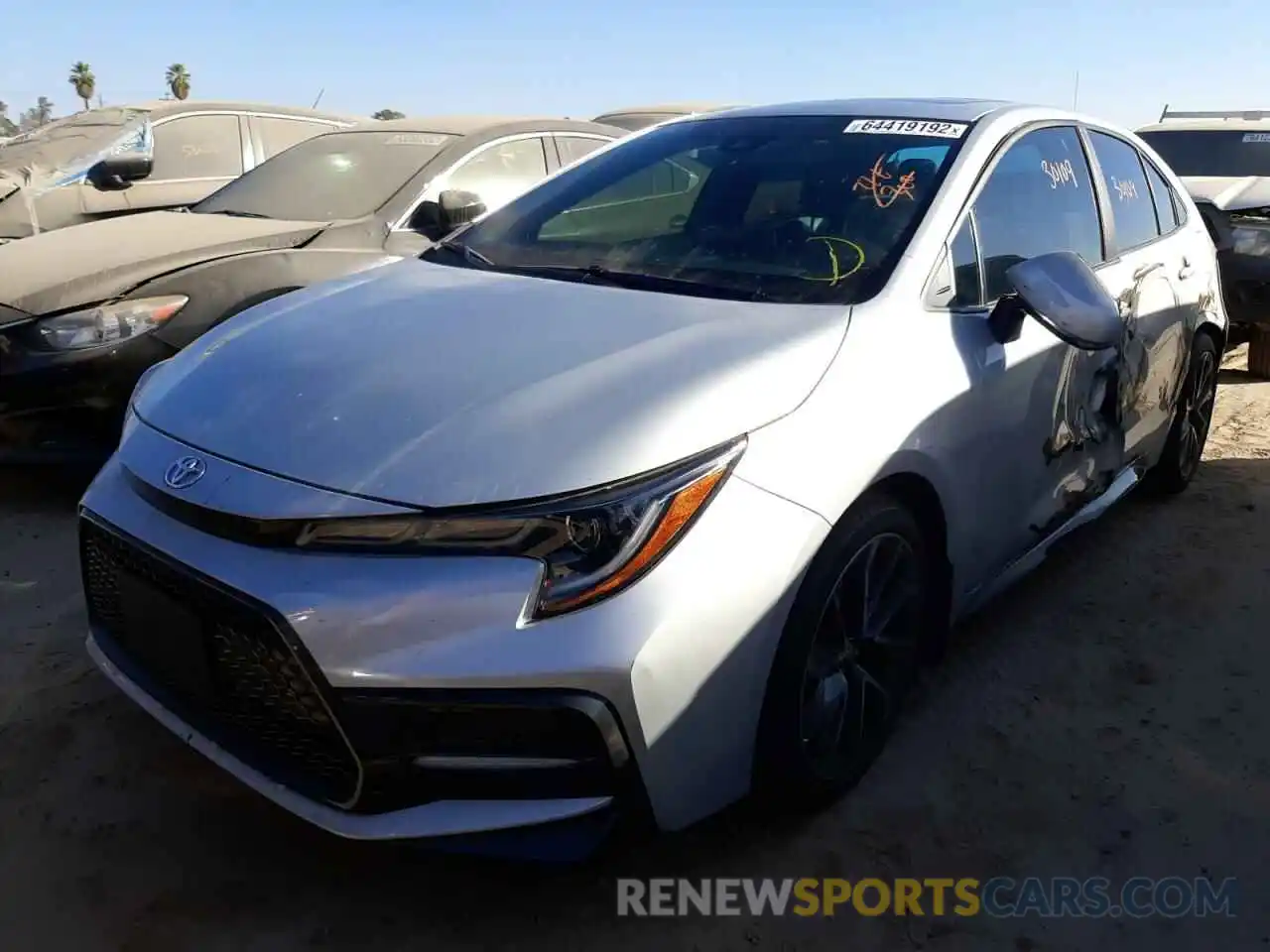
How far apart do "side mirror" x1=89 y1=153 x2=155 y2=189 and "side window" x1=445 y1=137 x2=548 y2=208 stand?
231cm

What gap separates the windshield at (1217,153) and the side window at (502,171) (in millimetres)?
4484

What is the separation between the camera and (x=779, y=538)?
2.01m

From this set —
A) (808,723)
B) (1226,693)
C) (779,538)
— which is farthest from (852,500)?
(1226,693)

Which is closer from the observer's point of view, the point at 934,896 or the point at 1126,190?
the point at 934,896

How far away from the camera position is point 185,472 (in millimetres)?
2076

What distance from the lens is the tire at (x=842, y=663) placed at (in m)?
2.10

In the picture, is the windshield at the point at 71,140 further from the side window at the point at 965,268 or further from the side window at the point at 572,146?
the side window at the point at 965,268

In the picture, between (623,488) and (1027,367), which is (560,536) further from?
(1027,367)

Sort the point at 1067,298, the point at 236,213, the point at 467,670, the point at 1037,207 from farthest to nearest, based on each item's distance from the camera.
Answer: the point at 236,213 < the point at 1037,207 < the point at 1067,298 < the point at 467,670

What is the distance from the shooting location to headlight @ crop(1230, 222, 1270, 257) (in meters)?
5.75

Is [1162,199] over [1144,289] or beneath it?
over

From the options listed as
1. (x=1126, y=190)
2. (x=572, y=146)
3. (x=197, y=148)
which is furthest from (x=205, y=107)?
(x=1126, y=190)

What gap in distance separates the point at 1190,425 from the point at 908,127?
2165 millimetres

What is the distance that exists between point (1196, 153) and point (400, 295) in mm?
6932
